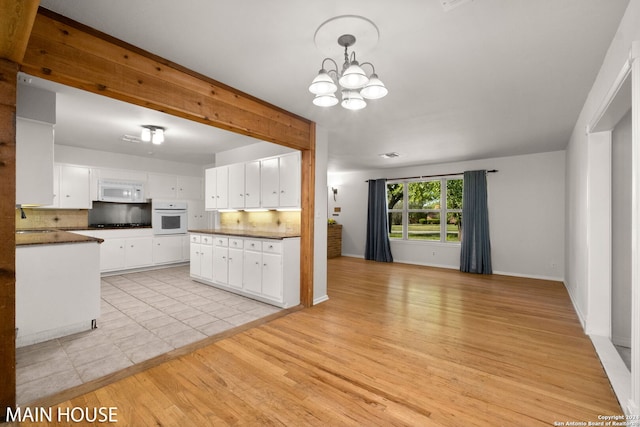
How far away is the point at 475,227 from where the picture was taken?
619 cm

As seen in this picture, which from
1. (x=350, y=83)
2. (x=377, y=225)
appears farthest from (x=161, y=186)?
(x=350, y=83)

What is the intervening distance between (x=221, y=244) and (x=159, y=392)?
108 inches

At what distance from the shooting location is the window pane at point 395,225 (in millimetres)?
7648

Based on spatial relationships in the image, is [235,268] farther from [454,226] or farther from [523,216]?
[523,216]

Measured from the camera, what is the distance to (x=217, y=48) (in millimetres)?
2145

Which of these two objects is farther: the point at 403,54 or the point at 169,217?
the point at 169,217

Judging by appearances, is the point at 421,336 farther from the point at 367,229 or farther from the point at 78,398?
the point at 367,229

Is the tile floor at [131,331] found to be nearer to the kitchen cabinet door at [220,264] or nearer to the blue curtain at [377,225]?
the kitchen cabinet door at [220,264]

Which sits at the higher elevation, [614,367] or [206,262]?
[206,262]

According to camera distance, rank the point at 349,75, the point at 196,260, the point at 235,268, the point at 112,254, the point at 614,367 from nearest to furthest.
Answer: the point at 349,75, the point at 614,367, the point at 235,268, the point at 196,260, the point at 112,254

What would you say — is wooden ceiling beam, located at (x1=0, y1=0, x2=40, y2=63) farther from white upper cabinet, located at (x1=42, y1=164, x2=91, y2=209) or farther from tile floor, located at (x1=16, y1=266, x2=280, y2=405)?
white upper cabinet, located at (x1=42, y1=164, x2=91, y2=209)

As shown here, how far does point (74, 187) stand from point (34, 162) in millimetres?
3194

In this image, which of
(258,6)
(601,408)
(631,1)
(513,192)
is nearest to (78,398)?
(258,6)

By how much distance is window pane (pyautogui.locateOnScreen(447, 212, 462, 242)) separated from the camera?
675 centimetres
